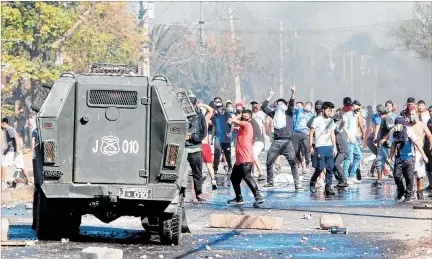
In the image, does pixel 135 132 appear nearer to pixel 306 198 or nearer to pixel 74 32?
pixel 306 198

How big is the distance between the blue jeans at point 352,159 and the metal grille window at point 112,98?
11.1 m

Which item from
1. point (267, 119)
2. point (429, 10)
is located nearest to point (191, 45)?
point (429, 10)

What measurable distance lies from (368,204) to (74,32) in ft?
101

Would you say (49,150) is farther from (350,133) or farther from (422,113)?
(422,113)

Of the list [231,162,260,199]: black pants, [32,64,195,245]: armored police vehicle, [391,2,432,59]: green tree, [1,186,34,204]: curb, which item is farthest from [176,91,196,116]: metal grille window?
[391,2,432,59]: green tree

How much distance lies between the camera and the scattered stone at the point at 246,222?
17.2 m

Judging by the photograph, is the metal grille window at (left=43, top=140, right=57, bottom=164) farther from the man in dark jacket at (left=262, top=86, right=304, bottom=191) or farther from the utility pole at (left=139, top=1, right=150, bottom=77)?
the utility pole at (left=139, top=1, right=150, bottom=77)

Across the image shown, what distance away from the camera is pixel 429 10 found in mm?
84375

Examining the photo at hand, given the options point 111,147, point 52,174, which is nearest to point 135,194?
point 111,147

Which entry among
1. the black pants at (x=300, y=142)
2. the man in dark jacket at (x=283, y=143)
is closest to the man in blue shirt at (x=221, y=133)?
the black pants at (x=300, y=142)

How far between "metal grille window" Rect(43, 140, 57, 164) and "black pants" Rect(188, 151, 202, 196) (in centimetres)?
658

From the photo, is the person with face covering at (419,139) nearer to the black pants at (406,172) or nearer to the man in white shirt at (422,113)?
the black pants at (406,172)

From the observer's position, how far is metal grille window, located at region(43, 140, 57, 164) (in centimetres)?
1527

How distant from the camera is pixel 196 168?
72.0 ft
